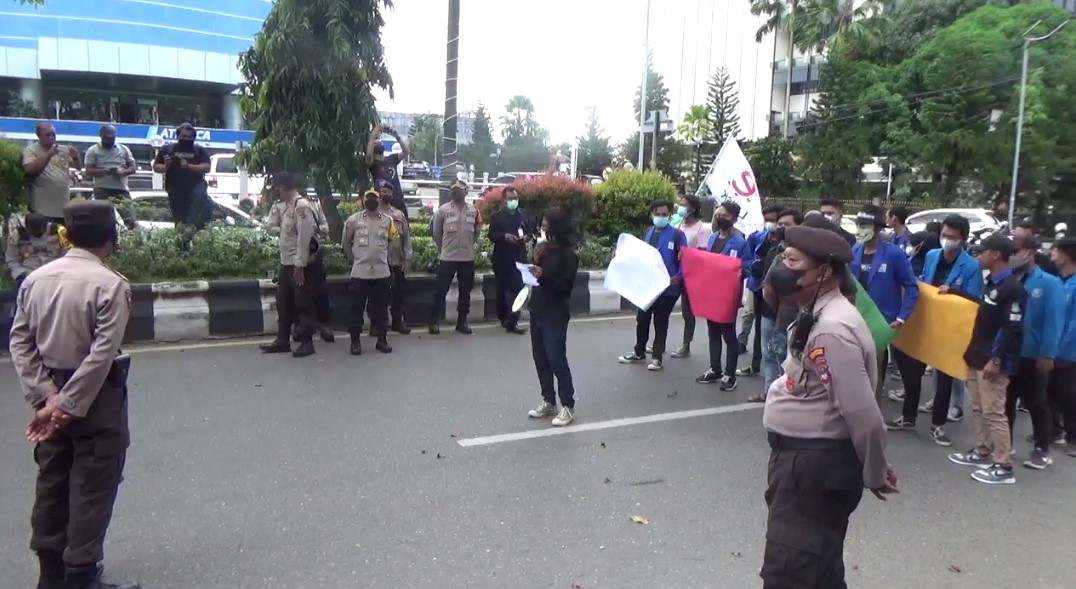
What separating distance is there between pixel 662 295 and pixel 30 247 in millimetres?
6308

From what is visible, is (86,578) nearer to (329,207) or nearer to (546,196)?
(329,207)

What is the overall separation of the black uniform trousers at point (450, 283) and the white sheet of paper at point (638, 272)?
2605 mm

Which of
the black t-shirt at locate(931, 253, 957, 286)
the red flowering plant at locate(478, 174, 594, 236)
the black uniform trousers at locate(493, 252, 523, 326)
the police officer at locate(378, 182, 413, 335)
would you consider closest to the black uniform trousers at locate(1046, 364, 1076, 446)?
the black t-shirt at locate(931, 253, 957, 286)

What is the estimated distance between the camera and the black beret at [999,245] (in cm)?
584

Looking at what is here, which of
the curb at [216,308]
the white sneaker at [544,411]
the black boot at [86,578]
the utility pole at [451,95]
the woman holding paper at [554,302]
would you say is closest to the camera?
the black boot at [86,578]

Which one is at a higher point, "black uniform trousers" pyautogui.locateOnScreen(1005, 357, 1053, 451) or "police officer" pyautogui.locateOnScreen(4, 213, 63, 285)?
"police officer" pyautogui.locateOnScreen(4, 213, 63, 285)

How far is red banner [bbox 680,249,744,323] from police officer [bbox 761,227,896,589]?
525 centimetres

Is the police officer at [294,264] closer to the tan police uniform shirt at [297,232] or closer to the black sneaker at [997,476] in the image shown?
the tan police uniform shirt at [297,232]

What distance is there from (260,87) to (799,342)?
33.0ft

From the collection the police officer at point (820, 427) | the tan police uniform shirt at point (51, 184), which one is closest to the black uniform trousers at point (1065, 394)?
the police officer at point (820, 427)

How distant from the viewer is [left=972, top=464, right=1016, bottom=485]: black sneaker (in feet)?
19.2

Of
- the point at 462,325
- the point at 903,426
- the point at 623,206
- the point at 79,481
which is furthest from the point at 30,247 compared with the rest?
the point at 623,206

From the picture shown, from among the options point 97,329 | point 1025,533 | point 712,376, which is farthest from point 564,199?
point 97,329

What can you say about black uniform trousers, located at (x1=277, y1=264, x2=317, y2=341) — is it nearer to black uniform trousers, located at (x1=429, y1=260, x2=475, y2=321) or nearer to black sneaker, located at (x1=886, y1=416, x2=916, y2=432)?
black uniform trousers, located at (x1=429, y1=260, x2=475, y2=321)
